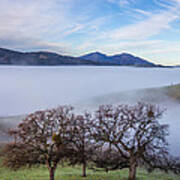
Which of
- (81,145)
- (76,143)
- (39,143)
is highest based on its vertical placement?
(39,143)

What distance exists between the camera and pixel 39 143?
34438 mm

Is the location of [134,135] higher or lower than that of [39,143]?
higher

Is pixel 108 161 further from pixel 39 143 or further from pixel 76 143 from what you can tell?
pixel 39 143

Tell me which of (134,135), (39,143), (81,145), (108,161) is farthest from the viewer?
(134,135)

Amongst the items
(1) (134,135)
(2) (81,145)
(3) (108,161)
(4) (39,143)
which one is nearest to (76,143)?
(2) (81,145)

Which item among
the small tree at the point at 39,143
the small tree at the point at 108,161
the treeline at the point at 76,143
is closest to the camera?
the small tree at the point at 39,143

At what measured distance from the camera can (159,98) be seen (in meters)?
185

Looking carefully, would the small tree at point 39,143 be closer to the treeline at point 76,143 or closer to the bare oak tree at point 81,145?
the treeline at point 76,143

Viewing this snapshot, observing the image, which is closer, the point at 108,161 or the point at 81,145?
the point at 108,161

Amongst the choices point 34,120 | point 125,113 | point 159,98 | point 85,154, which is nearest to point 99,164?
point 85,154

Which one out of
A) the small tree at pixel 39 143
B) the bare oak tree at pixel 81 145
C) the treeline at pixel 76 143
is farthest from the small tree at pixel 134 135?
the small tree at pixel 39 143

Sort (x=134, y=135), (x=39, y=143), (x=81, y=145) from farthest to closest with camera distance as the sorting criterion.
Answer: (x=134, y=135) < (x=81, y=145) < (x=39, y=143)

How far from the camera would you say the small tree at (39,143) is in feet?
109

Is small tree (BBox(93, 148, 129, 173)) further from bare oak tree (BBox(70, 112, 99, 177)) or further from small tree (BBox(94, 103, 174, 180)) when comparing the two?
bare oak tree (BBox(70, 112, 99, 177))
